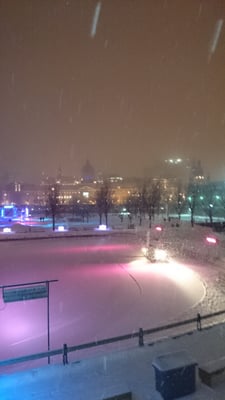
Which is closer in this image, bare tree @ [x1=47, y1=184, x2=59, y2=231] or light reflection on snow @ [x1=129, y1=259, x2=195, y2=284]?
light reflection on snow @ [x1=129, y1=259, x2=195, y2=284]

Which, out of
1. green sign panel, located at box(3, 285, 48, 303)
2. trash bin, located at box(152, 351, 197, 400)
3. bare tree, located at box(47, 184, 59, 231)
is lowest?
trash bin, located at box(152, 351, 197, 400)

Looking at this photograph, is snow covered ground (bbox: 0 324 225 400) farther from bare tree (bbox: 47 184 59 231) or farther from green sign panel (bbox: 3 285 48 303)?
bare tree (bbox: 47 184 59 231)

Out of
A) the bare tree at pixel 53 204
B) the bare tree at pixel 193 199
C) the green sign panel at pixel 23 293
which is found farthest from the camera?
the bare tree at pixel 53 204

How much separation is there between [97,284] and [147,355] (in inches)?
413

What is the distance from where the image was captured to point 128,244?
3662 centimetres

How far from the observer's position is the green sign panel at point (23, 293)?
30.1 feet

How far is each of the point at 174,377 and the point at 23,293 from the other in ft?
14.6

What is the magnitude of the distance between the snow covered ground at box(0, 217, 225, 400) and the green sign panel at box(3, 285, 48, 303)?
6.01ft

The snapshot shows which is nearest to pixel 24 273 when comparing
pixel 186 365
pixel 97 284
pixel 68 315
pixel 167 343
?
pixel 97 284

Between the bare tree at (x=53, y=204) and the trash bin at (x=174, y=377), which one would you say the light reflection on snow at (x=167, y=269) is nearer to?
the trash bin at (x=174, y=377)

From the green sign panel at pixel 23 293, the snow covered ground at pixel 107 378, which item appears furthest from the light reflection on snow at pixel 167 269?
the green sign panel at pixel 23 293

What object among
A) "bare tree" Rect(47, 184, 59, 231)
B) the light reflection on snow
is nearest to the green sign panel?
the light reflection on snow

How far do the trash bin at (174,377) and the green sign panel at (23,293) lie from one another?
3785 millimetres

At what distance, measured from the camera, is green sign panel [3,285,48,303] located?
9185mm
